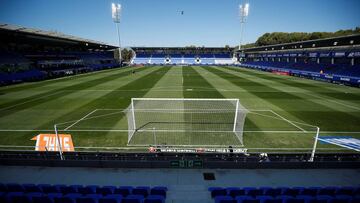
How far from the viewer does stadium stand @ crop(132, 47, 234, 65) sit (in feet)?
340

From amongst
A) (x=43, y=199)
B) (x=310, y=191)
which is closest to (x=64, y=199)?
(x=43, y=199)

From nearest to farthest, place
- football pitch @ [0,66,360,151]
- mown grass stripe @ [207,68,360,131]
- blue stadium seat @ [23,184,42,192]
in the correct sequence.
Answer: blue stadium seat @ [23,184,42,192], football pitch @ [0,66,360,151], mown grass stripe @ [207,68,360,131]

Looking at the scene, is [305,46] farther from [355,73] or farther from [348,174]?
[348,174]

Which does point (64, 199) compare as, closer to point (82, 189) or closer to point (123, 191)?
point (82, 189)

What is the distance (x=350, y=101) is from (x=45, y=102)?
119 ft

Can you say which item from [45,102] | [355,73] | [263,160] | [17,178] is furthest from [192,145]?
[355,73]

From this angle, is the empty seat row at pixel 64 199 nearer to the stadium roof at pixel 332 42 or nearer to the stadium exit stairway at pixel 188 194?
the stadium exit stairway at pixel 188 194

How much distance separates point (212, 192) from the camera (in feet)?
25.3

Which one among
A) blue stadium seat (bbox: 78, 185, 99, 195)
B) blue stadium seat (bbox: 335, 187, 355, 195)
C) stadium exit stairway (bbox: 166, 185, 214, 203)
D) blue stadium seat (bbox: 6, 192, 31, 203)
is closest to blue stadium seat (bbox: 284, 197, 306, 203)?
blue stadium seat (bbox: 335, 187, 355, 195)

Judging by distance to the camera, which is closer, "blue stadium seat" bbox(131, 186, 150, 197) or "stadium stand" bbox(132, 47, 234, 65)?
"blue stadium seat" bbox(131, 186, 150, 197)

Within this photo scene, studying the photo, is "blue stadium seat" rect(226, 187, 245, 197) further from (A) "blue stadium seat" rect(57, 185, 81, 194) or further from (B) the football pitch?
(B) the football pitch

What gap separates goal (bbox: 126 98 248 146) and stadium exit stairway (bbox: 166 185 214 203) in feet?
16.0

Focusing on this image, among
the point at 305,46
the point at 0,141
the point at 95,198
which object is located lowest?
the point at 0,141

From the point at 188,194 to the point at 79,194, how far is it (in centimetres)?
393
